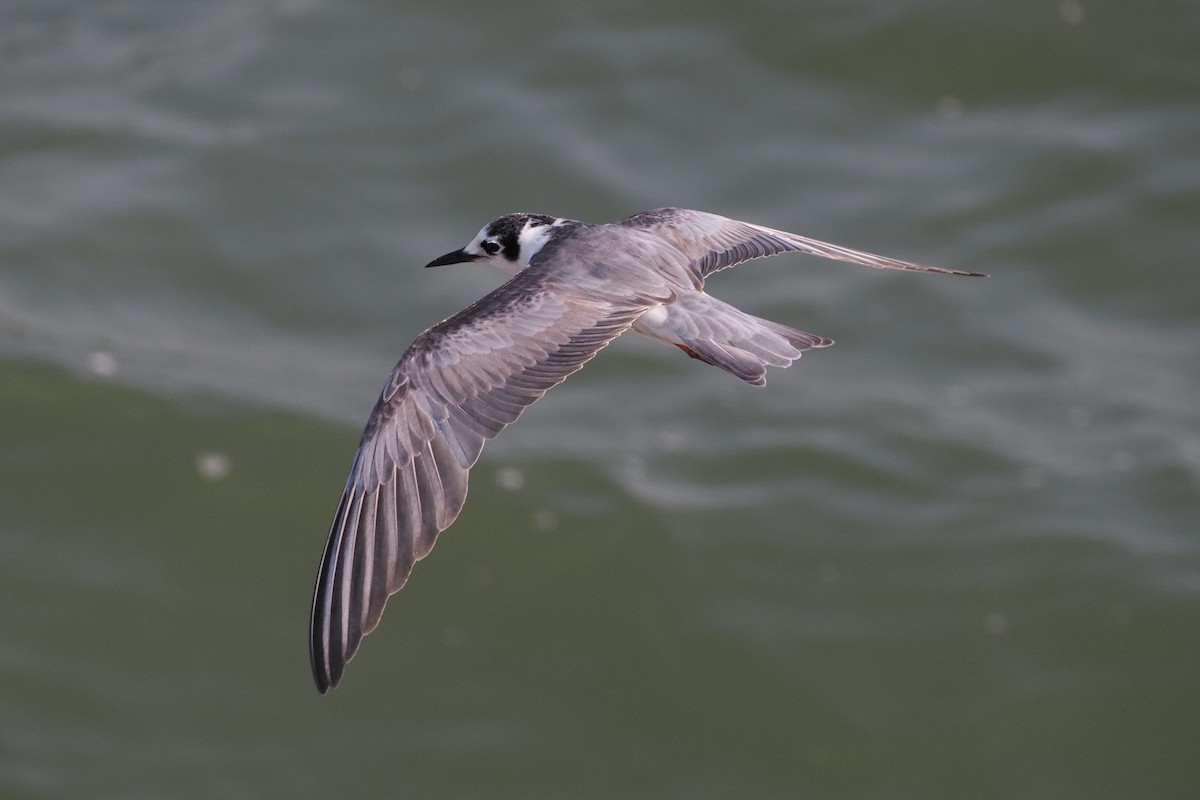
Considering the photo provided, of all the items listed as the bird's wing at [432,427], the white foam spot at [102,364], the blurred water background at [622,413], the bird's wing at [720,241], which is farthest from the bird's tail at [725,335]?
the white foam spot at [102,364]

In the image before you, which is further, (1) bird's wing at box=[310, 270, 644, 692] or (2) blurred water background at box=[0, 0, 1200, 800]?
(2) blurred water background at box=[0, 0, 1200, 800]

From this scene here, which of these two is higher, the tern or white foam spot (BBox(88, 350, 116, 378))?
the tern

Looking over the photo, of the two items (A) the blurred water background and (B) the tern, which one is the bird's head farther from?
(A) the blurred water background

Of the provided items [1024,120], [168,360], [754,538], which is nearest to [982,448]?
[754,538]

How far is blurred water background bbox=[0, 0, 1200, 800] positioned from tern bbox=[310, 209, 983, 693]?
5.67m

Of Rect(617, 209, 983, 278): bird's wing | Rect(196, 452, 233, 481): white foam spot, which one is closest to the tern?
Rect(617, 209, 983, 278): bird's wing

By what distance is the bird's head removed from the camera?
7.38 meters

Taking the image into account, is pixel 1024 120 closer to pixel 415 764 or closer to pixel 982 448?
pixel 982 448

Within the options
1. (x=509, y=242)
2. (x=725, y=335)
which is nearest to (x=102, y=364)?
(x=509, y=242)

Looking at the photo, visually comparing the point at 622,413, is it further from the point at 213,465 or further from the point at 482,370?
the point at 482,370

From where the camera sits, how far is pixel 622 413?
14445 mm

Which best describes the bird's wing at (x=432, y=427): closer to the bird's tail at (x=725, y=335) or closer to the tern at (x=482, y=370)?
the tern at (x=482, y=370)

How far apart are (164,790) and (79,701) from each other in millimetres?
998

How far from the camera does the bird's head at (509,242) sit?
290 inches
